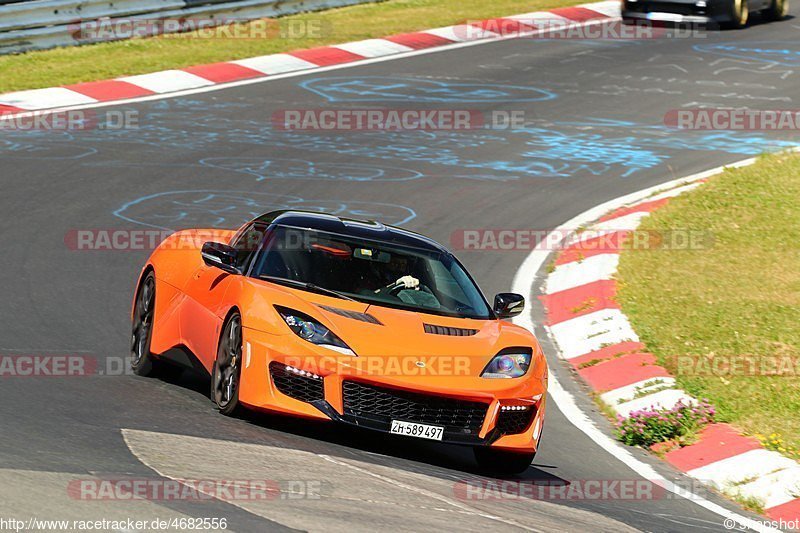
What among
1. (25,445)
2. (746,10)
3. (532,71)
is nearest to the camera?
(25,445)

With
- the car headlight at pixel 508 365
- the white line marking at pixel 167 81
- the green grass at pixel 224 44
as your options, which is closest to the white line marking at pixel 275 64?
the green grass at pixel 224 44

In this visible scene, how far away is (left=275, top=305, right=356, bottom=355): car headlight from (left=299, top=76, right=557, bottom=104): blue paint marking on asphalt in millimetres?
11686

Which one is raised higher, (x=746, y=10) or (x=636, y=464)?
(x=746, y=10)

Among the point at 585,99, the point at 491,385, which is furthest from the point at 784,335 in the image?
Result: the point at 585,99

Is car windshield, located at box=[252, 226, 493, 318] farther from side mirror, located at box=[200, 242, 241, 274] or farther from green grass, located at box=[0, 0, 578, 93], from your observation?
green grass, located at box=[0, 0, 578, 93]

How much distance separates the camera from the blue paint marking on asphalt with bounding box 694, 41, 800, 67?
24097mm

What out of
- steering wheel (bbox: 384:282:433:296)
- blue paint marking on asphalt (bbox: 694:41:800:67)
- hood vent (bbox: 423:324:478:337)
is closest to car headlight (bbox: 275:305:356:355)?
hood vent (bbox: 423:324:478:337)

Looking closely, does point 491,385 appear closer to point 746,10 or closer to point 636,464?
point 636,464

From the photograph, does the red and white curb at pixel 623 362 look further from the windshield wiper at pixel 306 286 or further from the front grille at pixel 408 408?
the windshield wiper at pixel 306 286

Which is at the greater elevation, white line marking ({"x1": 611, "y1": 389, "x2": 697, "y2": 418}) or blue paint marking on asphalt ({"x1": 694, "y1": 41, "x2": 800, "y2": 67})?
blue paint marking on asphalt ({"x1": 694, "y1": 41, "x2": 800, "y2": 67})

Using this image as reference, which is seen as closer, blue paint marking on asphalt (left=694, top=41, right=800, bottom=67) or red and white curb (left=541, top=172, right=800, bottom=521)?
red and white curb (left=541, top=172, right=800, bottom=521)

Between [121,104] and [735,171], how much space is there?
7903 millimetres

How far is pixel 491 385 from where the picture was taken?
7.84m

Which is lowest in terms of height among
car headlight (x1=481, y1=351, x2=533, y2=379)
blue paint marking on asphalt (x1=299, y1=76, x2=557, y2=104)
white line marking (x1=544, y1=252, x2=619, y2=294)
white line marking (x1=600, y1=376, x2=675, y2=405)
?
white line marking (x1=600, y1=376, x2=675, y2=405)
